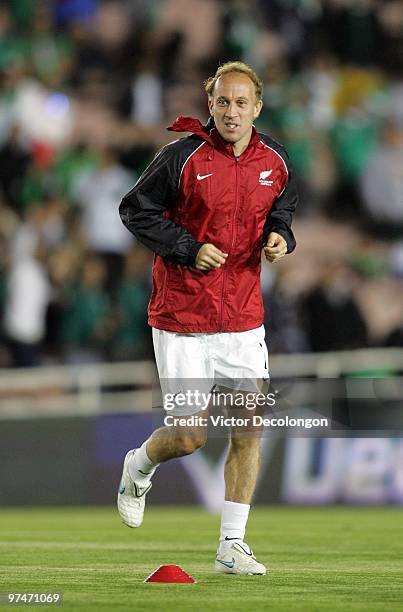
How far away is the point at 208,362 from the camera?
8.17 metres

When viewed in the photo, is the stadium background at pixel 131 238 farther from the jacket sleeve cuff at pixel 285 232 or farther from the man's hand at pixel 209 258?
the man's hand at pixel 209 258

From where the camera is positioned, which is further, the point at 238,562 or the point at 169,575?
the point at 238,562

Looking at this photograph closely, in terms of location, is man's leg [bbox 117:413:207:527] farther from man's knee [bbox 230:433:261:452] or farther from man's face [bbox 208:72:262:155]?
man's face [bbox 208:72:262:155]

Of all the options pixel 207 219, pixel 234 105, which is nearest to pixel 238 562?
pixel 207 219

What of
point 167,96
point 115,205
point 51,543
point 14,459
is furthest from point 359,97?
point 51,543

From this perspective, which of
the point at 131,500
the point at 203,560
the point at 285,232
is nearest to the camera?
the point at 285,232

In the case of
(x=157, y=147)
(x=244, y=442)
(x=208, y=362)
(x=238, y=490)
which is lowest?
(x=238, y=490)

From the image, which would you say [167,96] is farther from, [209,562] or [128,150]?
[209,562]

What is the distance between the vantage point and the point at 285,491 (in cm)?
1547

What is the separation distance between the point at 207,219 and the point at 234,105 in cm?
61

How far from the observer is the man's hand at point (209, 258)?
7.80m

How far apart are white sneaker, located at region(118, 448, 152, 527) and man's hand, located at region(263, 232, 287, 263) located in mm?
1465

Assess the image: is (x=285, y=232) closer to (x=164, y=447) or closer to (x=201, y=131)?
(x=201, y=131)

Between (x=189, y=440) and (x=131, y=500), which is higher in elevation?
(x=189, y=440)
